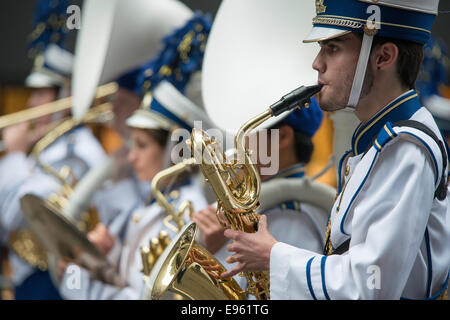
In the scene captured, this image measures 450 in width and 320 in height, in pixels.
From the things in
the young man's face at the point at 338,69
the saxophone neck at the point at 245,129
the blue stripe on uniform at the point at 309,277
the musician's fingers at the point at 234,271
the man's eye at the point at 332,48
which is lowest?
the musician's fingers at the point at 234,271

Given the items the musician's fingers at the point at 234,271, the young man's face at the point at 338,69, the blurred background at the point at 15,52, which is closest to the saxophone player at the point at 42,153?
the blurred background at the point at 15,52

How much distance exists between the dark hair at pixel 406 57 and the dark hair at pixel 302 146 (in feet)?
1.93

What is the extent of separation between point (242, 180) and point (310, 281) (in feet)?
1.24

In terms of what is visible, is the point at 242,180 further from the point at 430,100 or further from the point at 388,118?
the point at 430,100

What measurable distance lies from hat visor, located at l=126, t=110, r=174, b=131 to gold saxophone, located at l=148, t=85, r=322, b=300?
105cm

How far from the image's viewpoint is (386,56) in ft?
4.79

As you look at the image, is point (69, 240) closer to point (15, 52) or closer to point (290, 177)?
point (290, 177)

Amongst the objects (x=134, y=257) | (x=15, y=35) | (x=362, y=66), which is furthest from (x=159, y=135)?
(x=15, y=35)

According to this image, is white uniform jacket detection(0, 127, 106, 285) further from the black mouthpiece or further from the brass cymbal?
the black mouthpiece

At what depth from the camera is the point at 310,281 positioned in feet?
4.45

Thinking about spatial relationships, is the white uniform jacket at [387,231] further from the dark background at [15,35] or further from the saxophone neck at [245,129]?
the dark background at [15,35]

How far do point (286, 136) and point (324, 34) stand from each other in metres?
0.59

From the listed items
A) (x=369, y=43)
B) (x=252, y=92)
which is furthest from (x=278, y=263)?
(x=252, y=92)

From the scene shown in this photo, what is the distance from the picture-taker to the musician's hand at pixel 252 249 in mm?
1446
